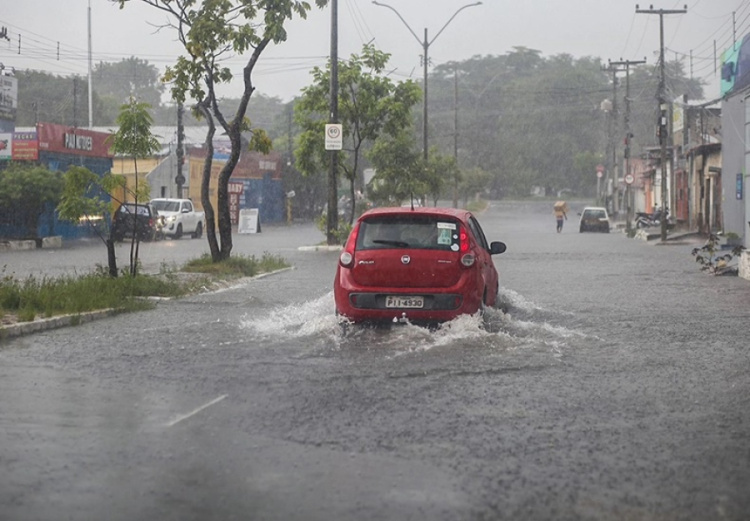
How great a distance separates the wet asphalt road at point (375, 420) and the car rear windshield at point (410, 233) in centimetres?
94

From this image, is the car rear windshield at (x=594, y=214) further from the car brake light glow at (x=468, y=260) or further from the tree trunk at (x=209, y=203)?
the car brake light glow at (x=468, y=260)

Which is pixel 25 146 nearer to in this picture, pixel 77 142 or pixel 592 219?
pixel 77 142

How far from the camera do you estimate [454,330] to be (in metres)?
12.4

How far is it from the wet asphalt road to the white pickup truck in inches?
1320

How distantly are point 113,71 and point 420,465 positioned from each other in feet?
467

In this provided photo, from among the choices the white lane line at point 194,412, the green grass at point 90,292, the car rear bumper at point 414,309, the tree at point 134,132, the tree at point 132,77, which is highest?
the tree at point 132,77

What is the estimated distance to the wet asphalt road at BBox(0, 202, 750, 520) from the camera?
574 cm

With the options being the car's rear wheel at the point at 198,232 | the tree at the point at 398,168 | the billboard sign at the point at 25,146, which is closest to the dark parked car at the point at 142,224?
the billboard sign at the point at 25,146

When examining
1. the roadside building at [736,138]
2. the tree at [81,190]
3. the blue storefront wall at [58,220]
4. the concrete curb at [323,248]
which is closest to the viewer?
the tree at [81,190]

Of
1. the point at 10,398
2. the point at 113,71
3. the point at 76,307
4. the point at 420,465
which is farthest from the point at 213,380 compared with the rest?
the point at 113,71

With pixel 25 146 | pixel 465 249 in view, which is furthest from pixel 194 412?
pixel 25 146

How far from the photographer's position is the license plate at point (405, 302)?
12578mm

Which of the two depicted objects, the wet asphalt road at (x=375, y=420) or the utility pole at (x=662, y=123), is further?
the utility pole at (x=662, y=123)

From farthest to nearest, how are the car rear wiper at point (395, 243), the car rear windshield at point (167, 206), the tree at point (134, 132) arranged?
the car rear windshield at point (167, 206) < the tree at point (134, 132) < the car rear wiper at point (395, 243)
